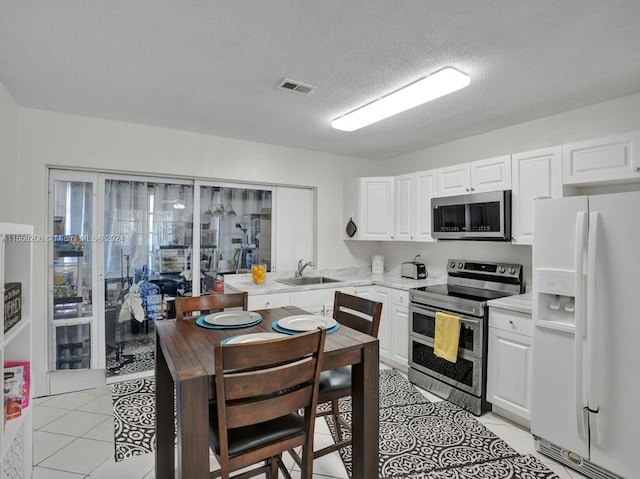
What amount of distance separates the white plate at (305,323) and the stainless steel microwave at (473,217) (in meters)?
1.82

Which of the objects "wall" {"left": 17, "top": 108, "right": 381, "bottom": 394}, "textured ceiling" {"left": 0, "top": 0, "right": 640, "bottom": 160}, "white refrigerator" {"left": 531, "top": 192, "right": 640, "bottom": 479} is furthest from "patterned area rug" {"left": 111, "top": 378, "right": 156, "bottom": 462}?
"white refrigerator" {"left": 531, "top": 192, "right": 640, "bottom": 479}

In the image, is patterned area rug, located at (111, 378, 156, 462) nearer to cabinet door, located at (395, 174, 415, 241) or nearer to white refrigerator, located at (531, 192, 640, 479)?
white refrigerator, located at (531, 192, 640, 479)

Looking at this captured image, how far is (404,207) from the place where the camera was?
3867 mm

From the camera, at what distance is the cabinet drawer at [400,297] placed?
3.35 meters

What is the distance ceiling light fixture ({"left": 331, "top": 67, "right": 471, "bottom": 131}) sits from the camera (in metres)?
2.16

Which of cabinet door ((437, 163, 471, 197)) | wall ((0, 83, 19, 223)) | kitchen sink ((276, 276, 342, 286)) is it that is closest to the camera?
wall ((0, 83, 19, 223))

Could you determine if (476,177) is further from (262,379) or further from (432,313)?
(262,379)

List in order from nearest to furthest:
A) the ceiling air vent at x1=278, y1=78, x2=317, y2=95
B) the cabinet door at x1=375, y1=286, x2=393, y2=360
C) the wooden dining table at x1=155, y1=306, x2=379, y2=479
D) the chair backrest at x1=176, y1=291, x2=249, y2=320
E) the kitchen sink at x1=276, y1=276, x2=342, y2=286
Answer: the wooden dining table at x1=155, y1=306, x2=379, y2=479 < the chair backrest at x1=176, y1=291, x2=249, y2=320 < the ceiling air vent at x1=278, y1=78, x2=317, y2=95 < the cabinet door at x1=375, y1=286, x2=393, y2=360 < the kitchen sink at x1=276, y1=276, x2=342, y2=286

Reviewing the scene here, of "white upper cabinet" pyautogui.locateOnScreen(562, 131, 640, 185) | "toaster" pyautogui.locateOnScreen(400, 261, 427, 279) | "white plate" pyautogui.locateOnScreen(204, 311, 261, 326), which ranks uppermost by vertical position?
"white upper cabinet" pyautogui.locateOnScreen(562, 131, 640, 185)

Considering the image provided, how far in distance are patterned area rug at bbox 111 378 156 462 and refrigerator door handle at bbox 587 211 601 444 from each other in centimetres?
261

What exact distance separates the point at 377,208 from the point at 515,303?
1922mm

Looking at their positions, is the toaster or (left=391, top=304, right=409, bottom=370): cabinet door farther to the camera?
the toaster

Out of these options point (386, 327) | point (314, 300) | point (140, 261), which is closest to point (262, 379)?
point (314, 300)

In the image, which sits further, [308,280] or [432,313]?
[308,280]
